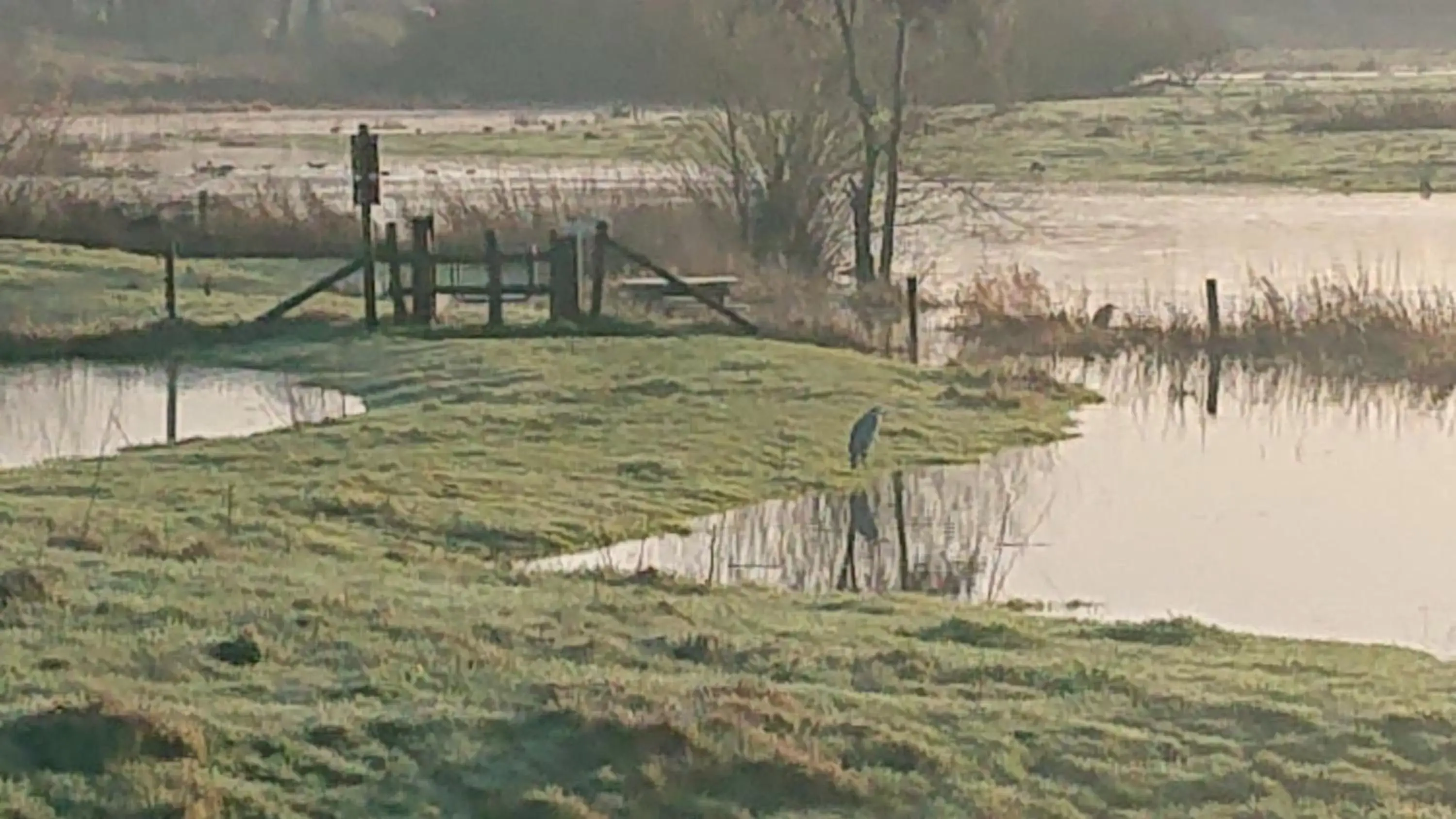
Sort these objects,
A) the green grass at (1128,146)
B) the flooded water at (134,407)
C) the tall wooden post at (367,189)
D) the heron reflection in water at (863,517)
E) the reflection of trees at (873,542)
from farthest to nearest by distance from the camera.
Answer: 1. the green grass at (1128,146)
2. the tall wooden post at (367,189)
3. the flooded water at (134,407)
4. the heron reflection in water at (863,517)
5. the reflection of trees at (873,542)

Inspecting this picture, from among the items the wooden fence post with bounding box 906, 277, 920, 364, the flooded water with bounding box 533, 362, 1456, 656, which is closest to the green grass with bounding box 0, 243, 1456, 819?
the flooded water with bounding box 533, 362, 1456, 656

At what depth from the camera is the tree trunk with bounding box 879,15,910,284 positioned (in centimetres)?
3944

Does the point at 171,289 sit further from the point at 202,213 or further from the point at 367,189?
the point at 202,213

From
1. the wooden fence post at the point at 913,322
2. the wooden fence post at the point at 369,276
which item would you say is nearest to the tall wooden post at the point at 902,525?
the wooden fence post at the point at 913,322

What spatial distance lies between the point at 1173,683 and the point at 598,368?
15.5 metres

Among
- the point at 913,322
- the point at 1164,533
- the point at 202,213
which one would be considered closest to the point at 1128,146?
the point at 202,213

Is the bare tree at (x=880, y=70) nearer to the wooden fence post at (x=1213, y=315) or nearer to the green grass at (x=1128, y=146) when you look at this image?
the wooden fence post at (x=1213, y=315)

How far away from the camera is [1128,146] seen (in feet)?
233

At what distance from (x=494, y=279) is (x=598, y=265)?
124 cm

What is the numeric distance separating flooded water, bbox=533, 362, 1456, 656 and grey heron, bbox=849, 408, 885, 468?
474 millimetres

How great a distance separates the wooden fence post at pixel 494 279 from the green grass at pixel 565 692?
11547 mm

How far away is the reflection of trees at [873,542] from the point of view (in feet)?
55.1

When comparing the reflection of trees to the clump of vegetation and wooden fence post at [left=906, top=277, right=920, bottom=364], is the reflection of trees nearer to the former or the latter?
wooden fence post at [left=906, top=277, right=920, bottom=364]

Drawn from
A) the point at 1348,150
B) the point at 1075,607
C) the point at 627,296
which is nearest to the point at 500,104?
the point at 1348,150
